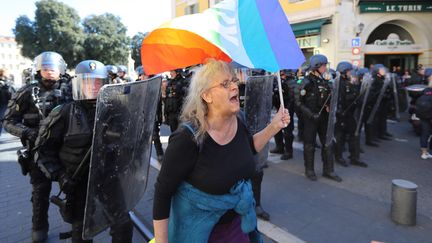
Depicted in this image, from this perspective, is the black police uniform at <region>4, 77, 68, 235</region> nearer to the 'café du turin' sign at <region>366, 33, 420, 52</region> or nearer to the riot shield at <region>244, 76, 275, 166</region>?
the riot shield at <region>244, 76, 275, 166</region>

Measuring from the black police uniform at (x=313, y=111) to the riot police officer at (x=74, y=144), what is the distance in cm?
337

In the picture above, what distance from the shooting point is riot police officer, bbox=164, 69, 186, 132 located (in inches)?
233

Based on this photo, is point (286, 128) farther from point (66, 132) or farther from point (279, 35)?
point (66, 132)

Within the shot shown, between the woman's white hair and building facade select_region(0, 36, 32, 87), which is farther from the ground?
building facade select_region(0, 36, 32, 87)

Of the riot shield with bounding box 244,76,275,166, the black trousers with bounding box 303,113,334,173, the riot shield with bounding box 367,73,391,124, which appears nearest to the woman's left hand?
the riot shield with bounding box 244,76,275,166

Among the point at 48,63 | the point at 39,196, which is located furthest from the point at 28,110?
the point at 39,196

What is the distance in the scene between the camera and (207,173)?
164 cm

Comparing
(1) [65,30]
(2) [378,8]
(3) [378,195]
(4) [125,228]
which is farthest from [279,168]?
(1) [65,30]

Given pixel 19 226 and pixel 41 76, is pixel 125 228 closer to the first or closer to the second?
pixel 41 76

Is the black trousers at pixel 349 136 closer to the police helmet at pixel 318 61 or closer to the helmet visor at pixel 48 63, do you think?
the police helmet at pixel 318 61

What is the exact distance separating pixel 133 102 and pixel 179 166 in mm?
619

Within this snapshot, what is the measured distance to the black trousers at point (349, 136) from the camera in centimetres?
582

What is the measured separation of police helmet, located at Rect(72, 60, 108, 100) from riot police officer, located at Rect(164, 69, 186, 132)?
3.38 m

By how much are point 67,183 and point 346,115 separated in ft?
17.4
